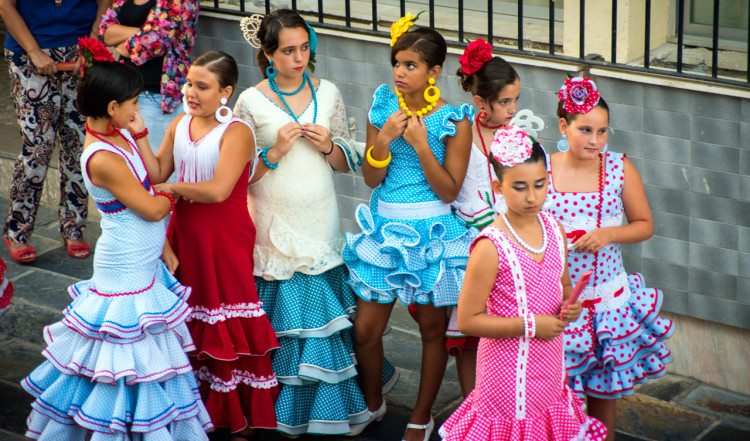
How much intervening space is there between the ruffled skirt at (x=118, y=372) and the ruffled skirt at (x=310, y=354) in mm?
410

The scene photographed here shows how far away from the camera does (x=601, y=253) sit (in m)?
3.65

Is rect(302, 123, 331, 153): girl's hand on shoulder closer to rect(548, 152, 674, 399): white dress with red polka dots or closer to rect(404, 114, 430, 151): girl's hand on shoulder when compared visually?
rect(404, 114, 430, 151): girl's hand on shoulder

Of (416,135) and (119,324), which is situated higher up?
(416,135)


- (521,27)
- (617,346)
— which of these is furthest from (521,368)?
(521,27)

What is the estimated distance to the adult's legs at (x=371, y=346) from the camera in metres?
4.01

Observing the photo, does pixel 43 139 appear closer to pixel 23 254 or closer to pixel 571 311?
pixel 23 254

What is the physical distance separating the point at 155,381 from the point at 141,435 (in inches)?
9.0

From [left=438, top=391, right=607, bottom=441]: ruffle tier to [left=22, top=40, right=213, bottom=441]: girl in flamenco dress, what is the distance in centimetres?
115

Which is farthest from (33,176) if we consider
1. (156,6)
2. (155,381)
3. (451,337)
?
(451,337)

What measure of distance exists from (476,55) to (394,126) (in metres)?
0.44

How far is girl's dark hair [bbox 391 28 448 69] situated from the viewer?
147 inches

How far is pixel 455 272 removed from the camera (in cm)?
381

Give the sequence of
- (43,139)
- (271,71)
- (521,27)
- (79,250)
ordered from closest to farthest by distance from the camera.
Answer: (271,71)
(521,27)
(43,139)
(79,250)

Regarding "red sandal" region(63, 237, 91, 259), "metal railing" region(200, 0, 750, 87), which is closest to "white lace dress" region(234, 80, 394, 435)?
"metal railing" region(200, 0, 750, 87)
